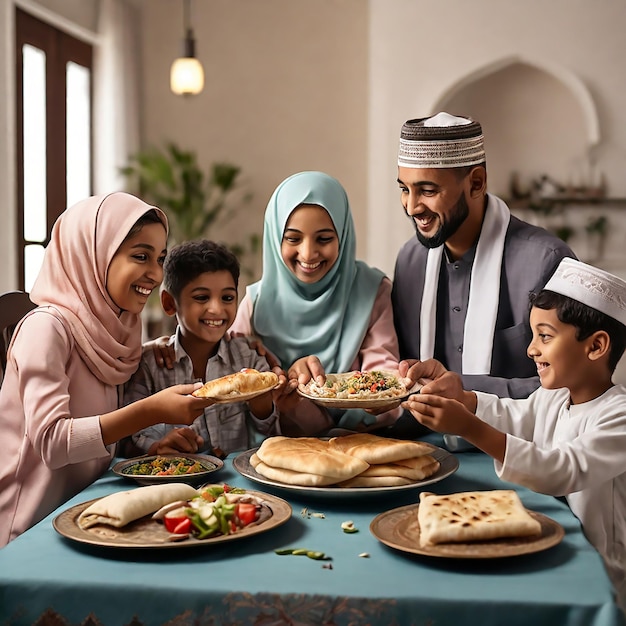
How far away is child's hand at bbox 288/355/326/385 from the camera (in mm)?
2299

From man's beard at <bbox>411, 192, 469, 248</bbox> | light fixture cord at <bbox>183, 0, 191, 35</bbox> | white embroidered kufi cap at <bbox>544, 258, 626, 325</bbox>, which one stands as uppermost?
light fixture cord at <bbox>183, 0, 191, 35</bbox>

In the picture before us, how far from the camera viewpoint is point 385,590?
4.37 feet

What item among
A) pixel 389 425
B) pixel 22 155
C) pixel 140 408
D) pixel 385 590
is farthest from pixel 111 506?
pixel 22 155

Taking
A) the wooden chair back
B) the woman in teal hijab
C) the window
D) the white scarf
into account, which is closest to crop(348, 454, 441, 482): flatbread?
the woman in teal hijab

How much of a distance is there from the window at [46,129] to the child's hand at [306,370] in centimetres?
432

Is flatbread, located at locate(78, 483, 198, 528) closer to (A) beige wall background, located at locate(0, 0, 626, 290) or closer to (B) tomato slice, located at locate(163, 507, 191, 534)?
(B) tomato slice, located at locate(163, 507, 191, 534)

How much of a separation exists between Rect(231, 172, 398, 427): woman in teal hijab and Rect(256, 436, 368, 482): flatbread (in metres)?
0.65

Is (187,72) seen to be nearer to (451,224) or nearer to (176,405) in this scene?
(451,224)

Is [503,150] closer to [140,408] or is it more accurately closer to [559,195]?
[559,195]

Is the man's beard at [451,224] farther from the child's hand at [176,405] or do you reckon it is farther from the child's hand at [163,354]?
the child's hand at [176,405]

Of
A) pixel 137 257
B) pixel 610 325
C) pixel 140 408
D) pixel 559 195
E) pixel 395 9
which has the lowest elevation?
pixel 140 408

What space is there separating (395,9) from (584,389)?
5.93 metres

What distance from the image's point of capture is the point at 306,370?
2375 mm

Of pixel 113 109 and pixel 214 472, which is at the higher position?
pixel 113 109
